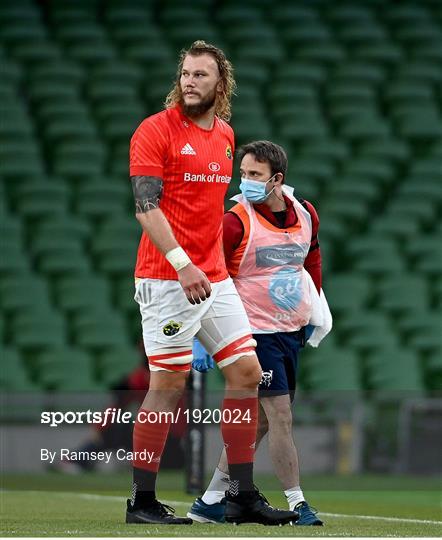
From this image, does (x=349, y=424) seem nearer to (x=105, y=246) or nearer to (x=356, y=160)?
(x=105, y=246)

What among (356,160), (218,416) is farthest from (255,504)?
(356,160)

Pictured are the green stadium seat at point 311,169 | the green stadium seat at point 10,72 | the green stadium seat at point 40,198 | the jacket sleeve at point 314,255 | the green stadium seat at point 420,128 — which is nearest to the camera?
the jacket sleeve at point 314,255

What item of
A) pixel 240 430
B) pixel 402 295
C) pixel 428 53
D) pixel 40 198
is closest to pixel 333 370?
pixel 402 295

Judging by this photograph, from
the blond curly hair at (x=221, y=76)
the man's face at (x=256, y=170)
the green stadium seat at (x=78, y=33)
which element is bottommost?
the man's face at (x=256, y=170)

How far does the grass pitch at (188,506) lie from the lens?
18.2ft

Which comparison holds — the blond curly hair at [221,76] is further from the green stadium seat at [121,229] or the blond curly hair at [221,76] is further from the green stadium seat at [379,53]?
the green stadium seat at [379,53]

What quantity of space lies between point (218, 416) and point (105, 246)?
24.4 feet

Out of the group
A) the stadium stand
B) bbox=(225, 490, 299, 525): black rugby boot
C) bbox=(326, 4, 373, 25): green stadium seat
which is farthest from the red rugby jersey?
bbox=(326, 4, 373, 25): green stadium seat

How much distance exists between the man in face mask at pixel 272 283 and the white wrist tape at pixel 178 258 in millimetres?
694

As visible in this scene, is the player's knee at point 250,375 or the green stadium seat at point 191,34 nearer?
the player's knee at point 250,375

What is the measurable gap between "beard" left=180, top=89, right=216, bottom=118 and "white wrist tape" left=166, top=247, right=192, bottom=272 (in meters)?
0.60

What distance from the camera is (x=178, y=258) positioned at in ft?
18.4

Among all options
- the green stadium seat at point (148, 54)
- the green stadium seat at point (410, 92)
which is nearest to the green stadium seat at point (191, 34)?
the green stadium seat at point (148, 54)

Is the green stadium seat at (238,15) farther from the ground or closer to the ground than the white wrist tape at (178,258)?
farther from the ground
